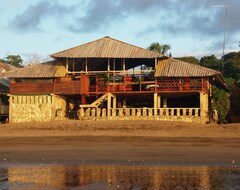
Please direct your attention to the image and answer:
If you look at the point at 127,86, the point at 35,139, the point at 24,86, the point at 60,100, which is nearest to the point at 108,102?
the point at 127,86

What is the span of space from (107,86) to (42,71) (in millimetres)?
5486

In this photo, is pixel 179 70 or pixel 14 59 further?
pixel 14 59

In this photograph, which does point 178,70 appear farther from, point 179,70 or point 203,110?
point 203,110

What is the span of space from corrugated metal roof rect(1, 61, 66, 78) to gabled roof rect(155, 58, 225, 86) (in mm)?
7443

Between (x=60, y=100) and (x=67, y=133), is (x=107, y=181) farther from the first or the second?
(x=60, y=100)

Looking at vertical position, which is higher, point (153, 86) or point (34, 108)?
point (153, 86)

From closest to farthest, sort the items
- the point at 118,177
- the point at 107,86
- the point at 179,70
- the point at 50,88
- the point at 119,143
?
the point at 118,177 < the point at 119,143 < the point at 179,70 < the point at 107,86 < the point at 50,88

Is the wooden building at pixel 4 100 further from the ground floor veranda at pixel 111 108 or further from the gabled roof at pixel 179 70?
the gabled roof at pixel 179 70

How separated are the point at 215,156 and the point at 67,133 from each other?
36.2 ft

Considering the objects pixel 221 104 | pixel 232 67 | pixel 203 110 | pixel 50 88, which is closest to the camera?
pixel 203 110

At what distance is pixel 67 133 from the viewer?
86.3 ft

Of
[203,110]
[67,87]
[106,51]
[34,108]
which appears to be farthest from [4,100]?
[203,110]

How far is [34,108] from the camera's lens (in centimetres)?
3381

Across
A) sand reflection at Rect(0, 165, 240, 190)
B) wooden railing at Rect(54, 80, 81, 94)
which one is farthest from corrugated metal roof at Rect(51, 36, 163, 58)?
sand reflection at Rect(0, 165, 240, 190)
